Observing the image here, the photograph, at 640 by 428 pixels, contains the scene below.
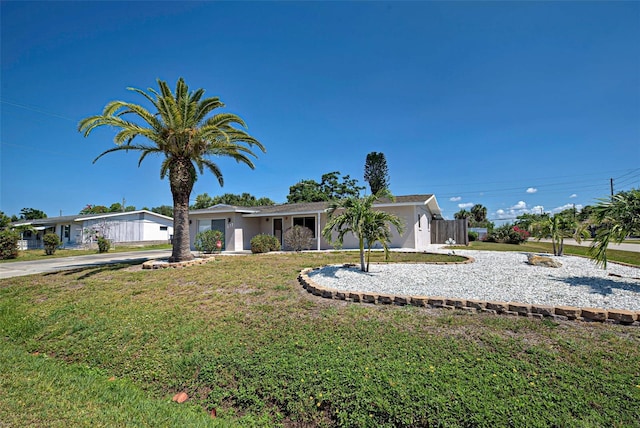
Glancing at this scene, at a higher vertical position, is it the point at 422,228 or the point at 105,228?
the point at 105,228

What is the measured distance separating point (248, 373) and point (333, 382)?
1.08 m

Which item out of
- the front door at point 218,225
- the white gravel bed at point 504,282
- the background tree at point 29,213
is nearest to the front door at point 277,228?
the front door at point 218,225

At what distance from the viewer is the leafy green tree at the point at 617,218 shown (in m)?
5.78

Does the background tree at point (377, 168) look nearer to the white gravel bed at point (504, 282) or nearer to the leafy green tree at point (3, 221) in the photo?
the white gravel bed at point (504, 282)

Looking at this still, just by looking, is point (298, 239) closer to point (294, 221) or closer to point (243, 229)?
point (294, 221)

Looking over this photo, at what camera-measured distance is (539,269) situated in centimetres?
788

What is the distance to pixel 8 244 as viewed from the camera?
17.5 m

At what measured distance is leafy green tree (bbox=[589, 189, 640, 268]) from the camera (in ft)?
19.0

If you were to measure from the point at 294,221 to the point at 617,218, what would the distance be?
50.9 feet

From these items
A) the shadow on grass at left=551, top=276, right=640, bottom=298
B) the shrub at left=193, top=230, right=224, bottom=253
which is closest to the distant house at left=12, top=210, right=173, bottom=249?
the shrub at left=193, top=230, right=224, bottom=253

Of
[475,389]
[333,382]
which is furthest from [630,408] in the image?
[333,382]

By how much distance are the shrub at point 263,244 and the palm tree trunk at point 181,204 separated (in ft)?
15.7

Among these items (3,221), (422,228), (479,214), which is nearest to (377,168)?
(479,214)

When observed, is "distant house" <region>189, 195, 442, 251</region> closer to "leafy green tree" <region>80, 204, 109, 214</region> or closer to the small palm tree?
the small palm tree
